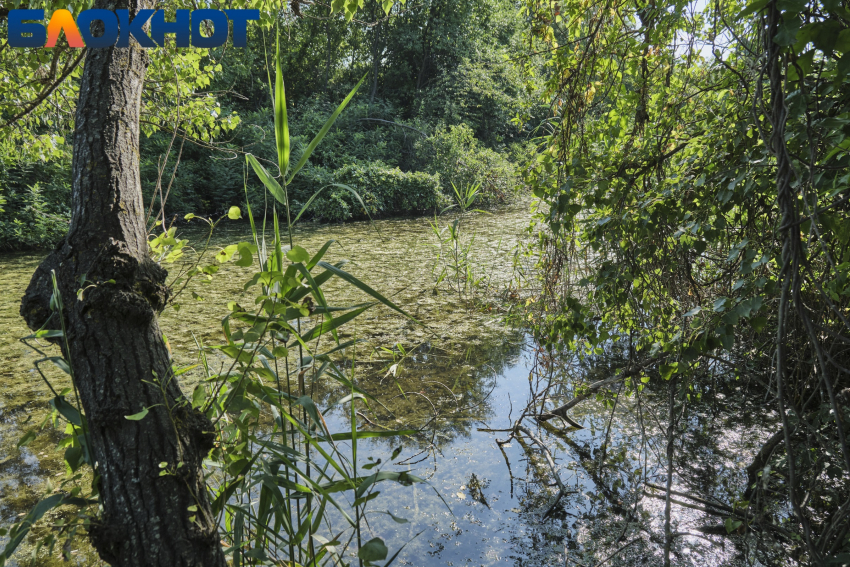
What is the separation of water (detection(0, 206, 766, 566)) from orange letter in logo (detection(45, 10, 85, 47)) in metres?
1.50

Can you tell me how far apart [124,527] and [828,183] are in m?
1.47

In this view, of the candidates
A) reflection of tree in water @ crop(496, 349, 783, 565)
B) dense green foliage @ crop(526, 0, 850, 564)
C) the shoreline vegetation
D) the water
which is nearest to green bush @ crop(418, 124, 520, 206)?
the shoreline vegetation

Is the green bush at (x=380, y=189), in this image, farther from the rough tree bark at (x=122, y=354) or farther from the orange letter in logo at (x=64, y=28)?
the rough tree bark at (x=122, y=354)

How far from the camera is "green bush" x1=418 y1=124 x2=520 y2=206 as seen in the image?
37.6 ft

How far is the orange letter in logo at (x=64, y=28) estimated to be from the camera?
2.31 m

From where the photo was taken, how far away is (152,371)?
1.11 meters

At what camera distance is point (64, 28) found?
237 cm

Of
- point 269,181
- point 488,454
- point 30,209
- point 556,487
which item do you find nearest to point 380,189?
point 30,209

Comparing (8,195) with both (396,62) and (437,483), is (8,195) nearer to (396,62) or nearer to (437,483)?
(437,483)

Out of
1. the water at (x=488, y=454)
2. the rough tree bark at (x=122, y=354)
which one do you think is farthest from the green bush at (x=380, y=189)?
the rough tree bark at (x=122, y=354)

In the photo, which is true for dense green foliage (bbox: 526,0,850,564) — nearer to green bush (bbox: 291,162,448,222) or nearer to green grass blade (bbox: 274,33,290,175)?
green grass blade (bbox: 274,33,290,175)

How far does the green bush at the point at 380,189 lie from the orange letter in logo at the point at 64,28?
7.61 m

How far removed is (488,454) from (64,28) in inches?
106

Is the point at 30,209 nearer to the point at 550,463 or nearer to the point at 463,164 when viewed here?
the point at 463,164
